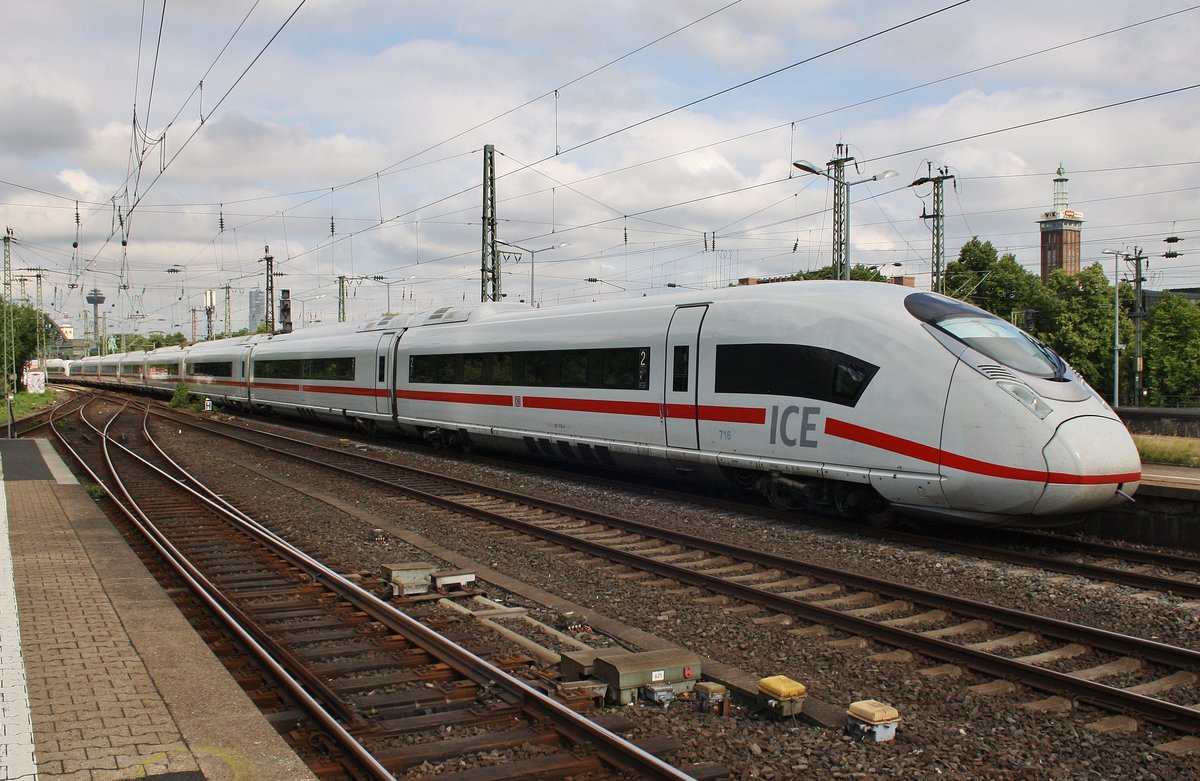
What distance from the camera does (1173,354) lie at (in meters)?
54.5

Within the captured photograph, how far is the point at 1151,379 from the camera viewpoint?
177 feet

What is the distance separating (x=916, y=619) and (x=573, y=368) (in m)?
9.00

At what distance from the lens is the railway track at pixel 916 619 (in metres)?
5.76

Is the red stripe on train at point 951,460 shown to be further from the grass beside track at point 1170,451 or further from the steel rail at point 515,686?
the grass beside track at point 1170,451

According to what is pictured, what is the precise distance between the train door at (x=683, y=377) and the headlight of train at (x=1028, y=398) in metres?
4.46

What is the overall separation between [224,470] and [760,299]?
11.8 metres

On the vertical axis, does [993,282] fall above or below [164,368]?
above

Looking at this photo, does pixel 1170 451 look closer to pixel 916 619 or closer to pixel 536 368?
pixel 536 368

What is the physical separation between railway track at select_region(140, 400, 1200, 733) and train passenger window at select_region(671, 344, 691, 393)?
234 cm

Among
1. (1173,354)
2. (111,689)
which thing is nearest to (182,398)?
(111,689)

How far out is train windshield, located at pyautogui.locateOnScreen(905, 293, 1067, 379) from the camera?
9844 millimetres

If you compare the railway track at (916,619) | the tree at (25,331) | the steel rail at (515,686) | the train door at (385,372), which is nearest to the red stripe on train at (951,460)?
the railway track at (916,619)

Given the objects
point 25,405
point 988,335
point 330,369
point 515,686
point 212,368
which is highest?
point 988,335

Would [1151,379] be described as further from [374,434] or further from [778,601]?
[778,601]
